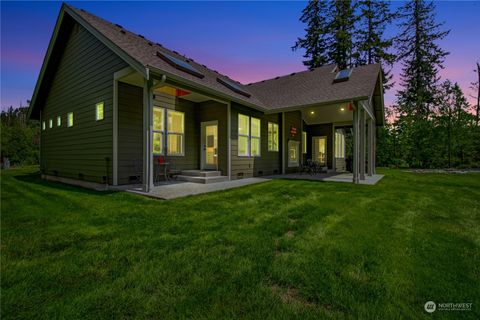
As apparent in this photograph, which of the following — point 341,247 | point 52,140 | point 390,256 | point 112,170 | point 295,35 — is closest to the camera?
point 390,256

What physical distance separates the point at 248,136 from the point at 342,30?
18.0 metres

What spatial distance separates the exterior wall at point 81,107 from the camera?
684 cm

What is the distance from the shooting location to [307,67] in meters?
22.4

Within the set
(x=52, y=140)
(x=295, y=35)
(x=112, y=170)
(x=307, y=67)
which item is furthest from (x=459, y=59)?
(x=52, y=140)

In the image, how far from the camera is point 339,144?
1431 centimetres

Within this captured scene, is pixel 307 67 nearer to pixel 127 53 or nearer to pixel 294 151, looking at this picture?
pixel 294 151

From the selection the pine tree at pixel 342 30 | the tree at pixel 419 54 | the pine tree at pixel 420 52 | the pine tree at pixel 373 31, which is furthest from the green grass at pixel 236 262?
the pine tree at pixel 420 52

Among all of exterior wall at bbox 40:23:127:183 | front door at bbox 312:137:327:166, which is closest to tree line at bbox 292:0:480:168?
front door at bbox 312:137:327:166

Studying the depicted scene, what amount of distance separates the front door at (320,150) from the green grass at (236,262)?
9.63 metres

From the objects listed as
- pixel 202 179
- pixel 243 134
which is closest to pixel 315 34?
pixel 243 134

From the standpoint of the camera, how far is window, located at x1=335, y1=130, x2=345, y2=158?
45.5ft

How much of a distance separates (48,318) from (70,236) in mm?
1743

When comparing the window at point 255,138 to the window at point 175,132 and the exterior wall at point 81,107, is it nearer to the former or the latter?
the window at point 175,132

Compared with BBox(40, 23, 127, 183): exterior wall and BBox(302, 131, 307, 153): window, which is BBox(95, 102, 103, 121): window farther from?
BBox(302, 131, 307, 153): window
